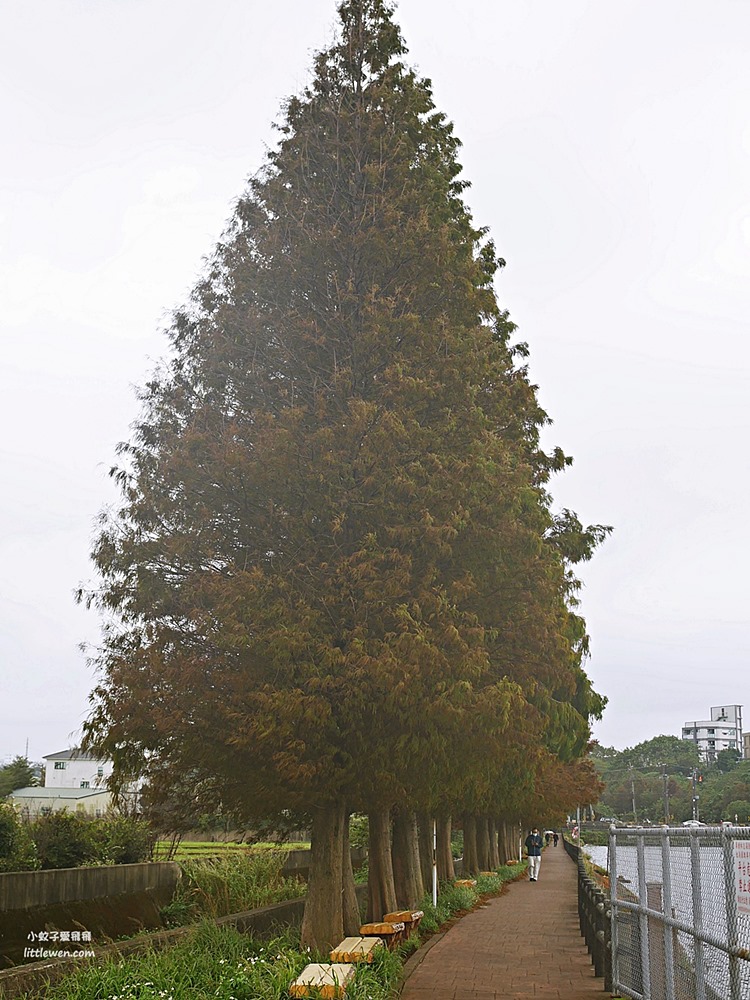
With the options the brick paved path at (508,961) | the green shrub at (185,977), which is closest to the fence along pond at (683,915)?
the brick paved path at (508,961)

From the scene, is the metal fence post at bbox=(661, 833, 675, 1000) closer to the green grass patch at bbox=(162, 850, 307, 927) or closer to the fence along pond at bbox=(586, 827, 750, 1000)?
the fence along pond at bbox=(586, 827, 750, 1000)

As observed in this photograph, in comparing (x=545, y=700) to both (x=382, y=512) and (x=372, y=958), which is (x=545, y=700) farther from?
(x=372, y=958)

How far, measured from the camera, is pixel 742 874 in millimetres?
6043

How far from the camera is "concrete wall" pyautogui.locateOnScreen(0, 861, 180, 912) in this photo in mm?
15953

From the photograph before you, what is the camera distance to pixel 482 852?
3741 cm

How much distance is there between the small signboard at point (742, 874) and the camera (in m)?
5.91

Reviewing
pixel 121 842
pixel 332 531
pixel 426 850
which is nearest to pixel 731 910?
pixel 332 531

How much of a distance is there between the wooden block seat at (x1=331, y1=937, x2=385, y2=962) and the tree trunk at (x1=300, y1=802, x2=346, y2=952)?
109 centimetres

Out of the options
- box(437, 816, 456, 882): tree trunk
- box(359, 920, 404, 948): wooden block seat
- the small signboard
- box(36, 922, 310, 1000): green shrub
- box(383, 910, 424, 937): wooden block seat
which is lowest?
box(437, 816, 456, 882): tree trunk

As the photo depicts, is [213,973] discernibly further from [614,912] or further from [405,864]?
[405,864]

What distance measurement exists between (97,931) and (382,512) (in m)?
9.11

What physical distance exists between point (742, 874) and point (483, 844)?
33305 millimetres

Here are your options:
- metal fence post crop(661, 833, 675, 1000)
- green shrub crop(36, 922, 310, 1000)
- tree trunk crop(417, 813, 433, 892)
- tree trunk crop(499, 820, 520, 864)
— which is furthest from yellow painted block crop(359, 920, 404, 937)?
tree trunk crop(499, 820, 520, 864)

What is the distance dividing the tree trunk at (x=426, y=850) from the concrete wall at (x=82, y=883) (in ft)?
17.2
